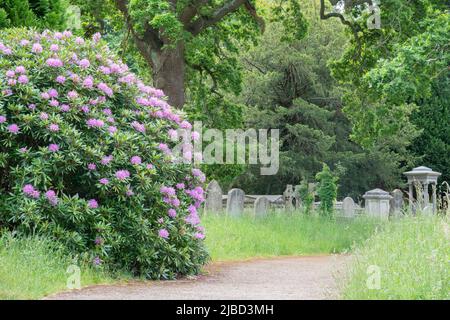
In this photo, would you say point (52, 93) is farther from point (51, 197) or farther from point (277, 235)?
point (277, 235)

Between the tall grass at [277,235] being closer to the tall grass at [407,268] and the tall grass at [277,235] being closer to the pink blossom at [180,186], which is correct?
the pink blossom at [180,186]

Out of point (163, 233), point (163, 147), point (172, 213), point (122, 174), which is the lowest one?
point (163, 233)

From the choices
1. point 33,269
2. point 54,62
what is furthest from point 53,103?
point 33,269

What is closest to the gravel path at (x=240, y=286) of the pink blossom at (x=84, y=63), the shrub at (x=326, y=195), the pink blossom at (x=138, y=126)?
the pink blossom at (x=138, y=126)

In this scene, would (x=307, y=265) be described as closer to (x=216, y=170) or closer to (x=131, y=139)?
(x=131, y=139)

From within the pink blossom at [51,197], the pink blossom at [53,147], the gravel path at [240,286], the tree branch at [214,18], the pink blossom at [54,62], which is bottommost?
the gravel path at [240,286]

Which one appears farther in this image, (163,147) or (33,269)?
(163,147)

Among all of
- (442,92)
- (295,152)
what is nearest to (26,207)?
(295,152)

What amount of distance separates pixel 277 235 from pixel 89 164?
7.15 metres

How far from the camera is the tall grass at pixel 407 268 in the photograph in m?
5.91

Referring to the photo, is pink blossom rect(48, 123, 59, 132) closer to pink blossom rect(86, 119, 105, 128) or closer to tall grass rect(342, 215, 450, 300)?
pink blossom rect(86, 119, 105, 128)

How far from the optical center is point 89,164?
818 cm

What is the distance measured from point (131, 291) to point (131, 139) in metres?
2.33

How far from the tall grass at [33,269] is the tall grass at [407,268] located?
290 cm
